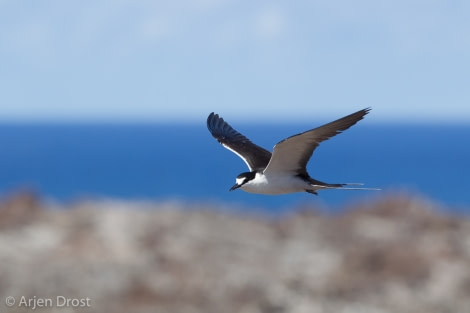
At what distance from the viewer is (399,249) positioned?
782 inches

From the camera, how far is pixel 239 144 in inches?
421

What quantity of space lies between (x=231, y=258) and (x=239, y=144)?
8.74 meters

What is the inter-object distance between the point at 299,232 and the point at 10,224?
584cm

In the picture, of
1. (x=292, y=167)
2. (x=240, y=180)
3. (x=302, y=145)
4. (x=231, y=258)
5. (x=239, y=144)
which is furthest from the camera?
(x=231, y=258)

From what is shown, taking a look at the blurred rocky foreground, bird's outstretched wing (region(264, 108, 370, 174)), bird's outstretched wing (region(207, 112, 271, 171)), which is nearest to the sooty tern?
bird's outstretched wing (region(264, 108, 370, 174))

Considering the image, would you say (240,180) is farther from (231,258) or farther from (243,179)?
(231,258)

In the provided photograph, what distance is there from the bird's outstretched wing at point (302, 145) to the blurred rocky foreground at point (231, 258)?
7329 mm

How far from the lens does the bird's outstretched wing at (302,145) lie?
8.17 meters

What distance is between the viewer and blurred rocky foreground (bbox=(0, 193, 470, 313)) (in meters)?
16.6

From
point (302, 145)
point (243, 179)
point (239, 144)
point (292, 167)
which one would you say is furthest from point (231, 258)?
point (302, 145)

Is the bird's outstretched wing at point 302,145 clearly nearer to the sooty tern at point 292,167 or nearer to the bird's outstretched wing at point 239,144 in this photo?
the sooty tern at point 292,167

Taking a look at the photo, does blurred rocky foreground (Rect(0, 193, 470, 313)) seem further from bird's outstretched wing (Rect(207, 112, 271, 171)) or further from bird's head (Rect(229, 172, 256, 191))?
bird's head (Rect(229, 172, 256, 191))

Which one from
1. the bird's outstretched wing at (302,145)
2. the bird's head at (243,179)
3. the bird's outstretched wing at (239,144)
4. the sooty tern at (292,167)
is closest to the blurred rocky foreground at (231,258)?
the bird's outstretched wing at (239,144)

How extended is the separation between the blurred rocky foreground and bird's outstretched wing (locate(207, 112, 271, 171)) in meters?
5.22
